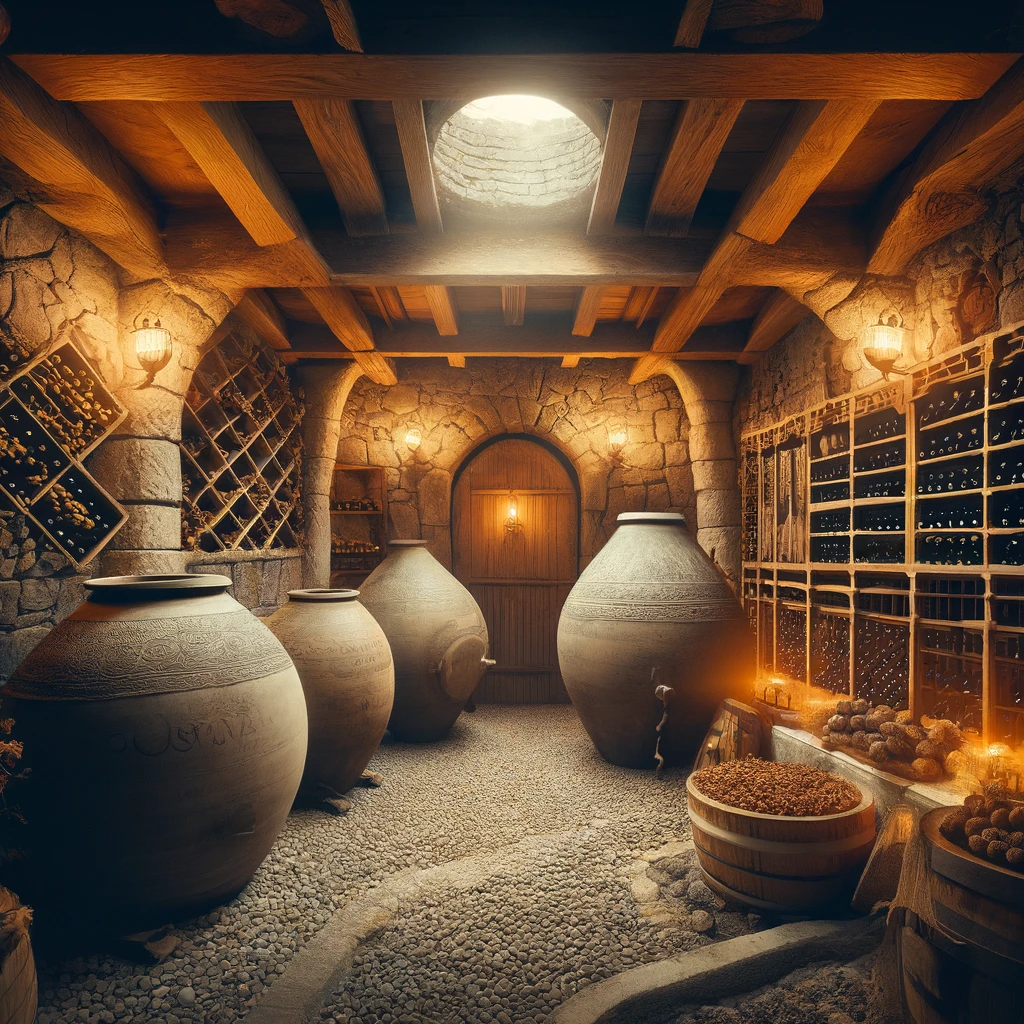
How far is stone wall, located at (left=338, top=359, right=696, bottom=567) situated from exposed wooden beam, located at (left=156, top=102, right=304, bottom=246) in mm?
2738

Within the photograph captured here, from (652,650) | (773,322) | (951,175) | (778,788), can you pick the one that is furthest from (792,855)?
(773,322)

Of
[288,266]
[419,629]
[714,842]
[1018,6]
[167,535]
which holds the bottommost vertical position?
[714,842]

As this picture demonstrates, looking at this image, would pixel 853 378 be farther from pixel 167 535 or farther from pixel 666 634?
pixel 167 535

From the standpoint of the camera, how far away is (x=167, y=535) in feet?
10.9

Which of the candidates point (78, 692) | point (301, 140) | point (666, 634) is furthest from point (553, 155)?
point (78, 692)

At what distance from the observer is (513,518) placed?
5895 mm

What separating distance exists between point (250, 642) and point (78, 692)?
53 cm

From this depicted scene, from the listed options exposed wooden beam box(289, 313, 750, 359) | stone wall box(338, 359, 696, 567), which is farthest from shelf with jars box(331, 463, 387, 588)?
exposed wooden beam box(289, 313, 750, 359)

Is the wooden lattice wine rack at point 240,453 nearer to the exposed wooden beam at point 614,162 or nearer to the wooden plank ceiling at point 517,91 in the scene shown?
the wooden plank ceiling at point 517,91

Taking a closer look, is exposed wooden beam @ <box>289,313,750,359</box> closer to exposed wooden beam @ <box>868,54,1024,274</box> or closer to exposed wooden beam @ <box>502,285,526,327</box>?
exposed wooden beam @ <box>502,285,526,327</box>

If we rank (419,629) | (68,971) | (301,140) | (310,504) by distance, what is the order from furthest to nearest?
(310,504) → (419,629) → (301,140) → (68,971)

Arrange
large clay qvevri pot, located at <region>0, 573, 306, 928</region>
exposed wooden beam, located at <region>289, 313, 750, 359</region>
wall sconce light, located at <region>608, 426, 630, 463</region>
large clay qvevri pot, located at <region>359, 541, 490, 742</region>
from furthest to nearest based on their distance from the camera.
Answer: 1. wall sconce light, located at <region>608, 426, 630, 463</region>
2. exposed wooden beam, located at <region>289, 313, 750, 359</region>
3. large clay qvevri pot, located at <region>359, 541, 490, 742</region>
4. large clay qvevri pot, located at <region>0, 573, 306, 928</region>

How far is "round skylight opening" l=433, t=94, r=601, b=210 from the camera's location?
329 cm

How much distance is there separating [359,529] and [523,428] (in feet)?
5.81
